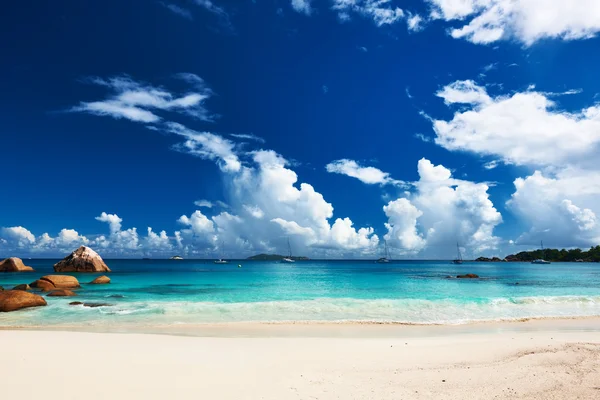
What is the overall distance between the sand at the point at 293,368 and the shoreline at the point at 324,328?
6.10 feet

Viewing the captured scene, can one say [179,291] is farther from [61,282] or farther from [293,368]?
[293,368]

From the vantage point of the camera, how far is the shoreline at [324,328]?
1516 centimetres

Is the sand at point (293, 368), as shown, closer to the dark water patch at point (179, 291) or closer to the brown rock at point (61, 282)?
the dark water patch at point (179, 291)

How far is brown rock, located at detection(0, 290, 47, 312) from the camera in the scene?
67.4 feet

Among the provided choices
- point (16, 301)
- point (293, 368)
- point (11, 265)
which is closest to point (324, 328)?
point (293, 368)

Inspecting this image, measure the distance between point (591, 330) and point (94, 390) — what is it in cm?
2037

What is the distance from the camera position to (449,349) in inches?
450

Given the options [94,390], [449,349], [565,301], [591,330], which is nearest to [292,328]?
[449,349]

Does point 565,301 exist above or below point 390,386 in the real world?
below

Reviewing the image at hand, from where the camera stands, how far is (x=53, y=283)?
3244 cm

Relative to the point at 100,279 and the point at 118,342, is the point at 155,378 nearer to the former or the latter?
the point at 118,342

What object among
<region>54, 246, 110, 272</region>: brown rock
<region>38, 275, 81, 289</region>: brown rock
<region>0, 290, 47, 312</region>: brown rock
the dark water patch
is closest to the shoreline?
<region>0, 290, 47, 312</region>: brown rock

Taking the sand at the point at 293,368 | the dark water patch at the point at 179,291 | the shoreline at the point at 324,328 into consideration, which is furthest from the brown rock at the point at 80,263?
the sand at the point at 293,368

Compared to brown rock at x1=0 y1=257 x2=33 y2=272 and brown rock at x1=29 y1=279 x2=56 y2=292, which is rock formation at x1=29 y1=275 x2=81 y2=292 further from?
brown rock at x1=0 y1=257 x2=33 y2=272
